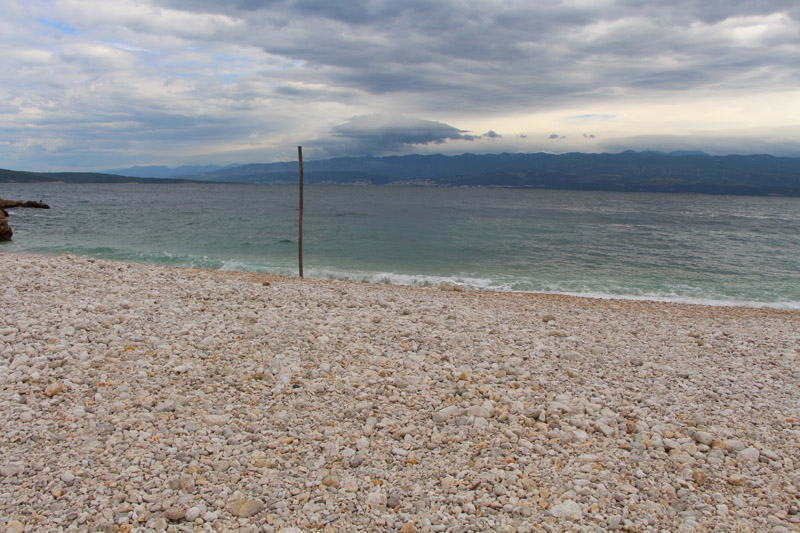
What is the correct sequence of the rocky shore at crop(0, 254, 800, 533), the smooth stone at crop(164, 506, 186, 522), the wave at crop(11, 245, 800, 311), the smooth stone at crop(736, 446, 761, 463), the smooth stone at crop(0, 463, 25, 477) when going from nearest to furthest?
the smooth stone at crop(164, 506, 186, 522) < the rocky shore at crop(0, 254, 800, 533) < the smooth stone at crop(0, 463, 25, 477) < the smooth stone at crop(736, 446, 761, 463) < the wave at crop(11, 245, 800, 311)

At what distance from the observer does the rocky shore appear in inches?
188

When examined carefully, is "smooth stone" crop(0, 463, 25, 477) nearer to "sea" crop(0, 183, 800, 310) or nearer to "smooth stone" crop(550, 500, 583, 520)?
"smooth stone" crop(550, 500, 583, 520)

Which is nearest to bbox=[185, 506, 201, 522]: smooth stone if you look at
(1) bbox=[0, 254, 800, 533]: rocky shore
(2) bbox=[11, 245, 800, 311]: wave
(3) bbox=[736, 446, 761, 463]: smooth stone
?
(1) bbox=[0, 254, 800, 533]: rocky shore

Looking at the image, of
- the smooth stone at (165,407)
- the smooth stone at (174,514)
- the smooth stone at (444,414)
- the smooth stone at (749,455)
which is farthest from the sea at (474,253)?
the smooth stone at (174,514)

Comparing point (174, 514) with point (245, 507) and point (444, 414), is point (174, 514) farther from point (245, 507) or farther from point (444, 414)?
point (444, 414)

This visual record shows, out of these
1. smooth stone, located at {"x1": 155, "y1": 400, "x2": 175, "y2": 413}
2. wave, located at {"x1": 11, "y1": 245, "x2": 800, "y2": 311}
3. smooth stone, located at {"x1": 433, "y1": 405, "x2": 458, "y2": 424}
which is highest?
smooth stone, located at {"x1": 155, "y1": 400, "x2": 175, "y2": 413}

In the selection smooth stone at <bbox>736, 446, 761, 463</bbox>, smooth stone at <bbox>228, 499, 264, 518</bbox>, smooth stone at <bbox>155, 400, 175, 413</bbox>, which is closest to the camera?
smooth stone at <bbox>228, 499, 264, 518</bbox>

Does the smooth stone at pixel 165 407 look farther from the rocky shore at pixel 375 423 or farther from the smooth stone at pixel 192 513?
the smooth stone at pixel 192 513

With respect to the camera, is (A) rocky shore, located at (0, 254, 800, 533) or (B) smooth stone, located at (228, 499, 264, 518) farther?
(A) rocky shore, located at (0, 254, 800, 533)

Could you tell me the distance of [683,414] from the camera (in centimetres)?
682

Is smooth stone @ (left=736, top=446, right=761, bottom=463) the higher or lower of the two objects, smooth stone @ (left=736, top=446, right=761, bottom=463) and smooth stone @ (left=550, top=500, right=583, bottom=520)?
the higher

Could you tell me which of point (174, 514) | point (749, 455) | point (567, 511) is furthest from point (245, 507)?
point (749, 455)

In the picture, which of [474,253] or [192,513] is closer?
[192,513]

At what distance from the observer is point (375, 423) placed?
6340 mm
